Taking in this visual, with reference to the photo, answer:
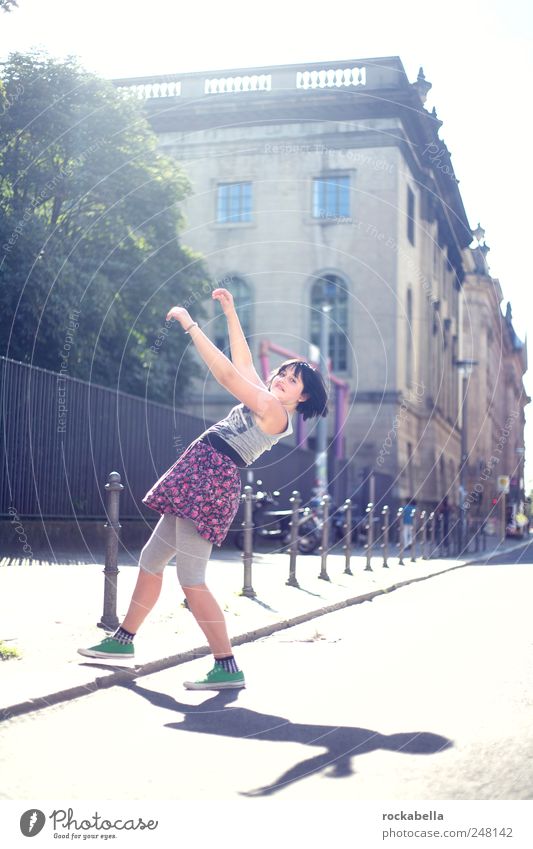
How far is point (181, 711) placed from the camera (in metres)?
5.38

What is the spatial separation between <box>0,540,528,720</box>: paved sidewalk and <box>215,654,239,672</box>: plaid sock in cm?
53

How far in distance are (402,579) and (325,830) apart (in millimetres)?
12392

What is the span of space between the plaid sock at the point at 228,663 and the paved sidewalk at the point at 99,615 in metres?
0.53

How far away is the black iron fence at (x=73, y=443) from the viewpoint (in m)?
14.4

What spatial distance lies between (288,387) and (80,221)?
729 inches

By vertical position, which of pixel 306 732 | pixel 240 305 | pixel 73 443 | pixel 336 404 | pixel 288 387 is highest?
pixel 240 305

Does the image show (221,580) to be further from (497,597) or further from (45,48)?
(45,48)

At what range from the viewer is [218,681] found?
234 inches

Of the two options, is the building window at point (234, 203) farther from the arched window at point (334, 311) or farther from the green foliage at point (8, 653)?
the green foliage at point (8, 653)

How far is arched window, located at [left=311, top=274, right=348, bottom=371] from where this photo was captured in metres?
35.4

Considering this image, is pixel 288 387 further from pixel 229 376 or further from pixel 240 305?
pixel 240 305

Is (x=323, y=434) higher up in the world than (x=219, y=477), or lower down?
higher up

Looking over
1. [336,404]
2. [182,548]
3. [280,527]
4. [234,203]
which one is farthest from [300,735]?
[234,203]

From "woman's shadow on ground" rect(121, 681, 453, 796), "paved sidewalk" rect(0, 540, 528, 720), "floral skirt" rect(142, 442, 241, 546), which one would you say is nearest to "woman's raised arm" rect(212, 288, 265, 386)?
"floral skirt" rect(142, 442, 241, 546)
